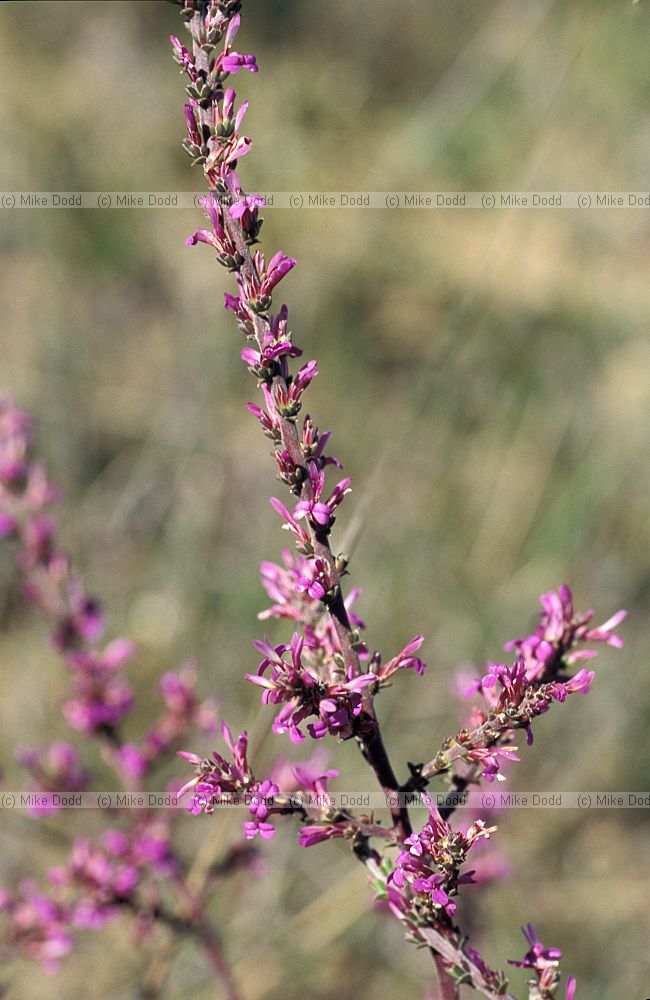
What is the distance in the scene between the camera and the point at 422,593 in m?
3.98

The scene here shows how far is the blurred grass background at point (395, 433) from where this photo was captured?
129 inches

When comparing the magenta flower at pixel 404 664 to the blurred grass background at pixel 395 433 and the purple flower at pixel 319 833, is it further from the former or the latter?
the blurred grass background at pixel 395 433

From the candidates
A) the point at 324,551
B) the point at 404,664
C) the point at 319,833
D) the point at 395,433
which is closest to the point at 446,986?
the point at 319,833

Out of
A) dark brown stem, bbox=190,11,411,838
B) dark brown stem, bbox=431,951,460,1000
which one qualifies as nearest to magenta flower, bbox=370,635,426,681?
dark brown stem, bbox=190,11,411,838

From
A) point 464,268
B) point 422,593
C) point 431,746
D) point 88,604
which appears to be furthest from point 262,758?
point 464,268

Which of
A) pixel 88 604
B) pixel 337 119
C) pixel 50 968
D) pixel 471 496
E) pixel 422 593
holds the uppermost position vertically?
pixel 337 119

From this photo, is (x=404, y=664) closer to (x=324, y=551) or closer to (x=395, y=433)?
(x=324, y=551)

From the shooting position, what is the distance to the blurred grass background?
327 centimetres

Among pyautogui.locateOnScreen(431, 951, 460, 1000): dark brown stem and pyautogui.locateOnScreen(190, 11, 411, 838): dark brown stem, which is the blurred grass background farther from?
pyautogui.locateOnScreen(431, 951, 460, 1000): dark brown stem

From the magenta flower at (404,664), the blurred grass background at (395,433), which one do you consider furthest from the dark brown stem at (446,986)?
the blurred grass background at (395,433)

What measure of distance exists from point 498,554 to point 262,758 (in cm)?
162

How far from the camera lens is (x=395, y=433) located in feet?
7.05

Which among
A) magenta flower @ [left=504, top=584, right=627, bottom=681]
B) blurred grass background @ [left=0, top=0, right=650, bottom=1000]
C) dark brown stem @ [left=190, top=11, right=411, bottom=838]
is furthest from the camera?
blurred grass background @ [left=0, top=0, right=650, bottom=1000]

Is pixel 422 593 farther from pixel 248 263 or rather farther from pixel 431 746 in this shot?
pixel 248 263
